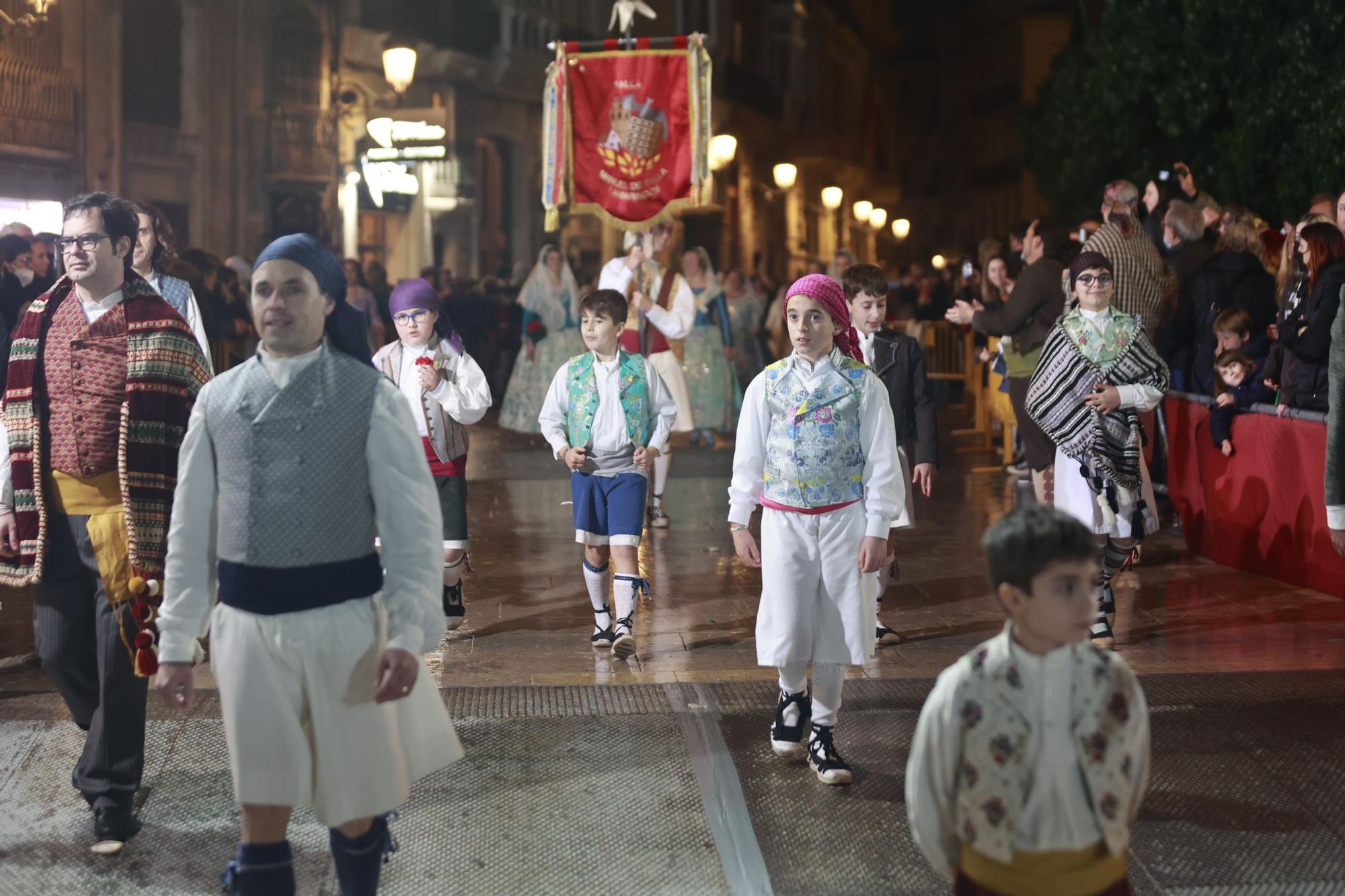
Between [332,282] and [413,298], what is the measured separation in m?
Answer: 3.52

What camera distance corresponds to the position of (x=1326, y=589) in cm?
840

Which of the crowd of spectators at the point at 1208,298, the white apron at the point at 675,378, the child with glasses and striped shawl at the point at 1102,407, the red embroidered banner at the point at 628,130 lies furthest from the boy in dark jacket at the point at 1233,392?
the red embroidered banner at the point at 628,130

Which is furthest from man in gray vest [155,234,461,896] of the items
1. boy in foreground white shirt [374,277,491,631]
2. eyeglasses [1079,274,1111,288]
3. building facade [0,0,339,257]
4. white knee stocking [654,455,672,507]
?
building facade [0,0,339,257]

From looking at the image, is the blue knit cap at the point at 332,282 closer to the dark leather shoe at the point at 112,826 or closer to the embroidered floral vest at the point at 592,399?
the dark leather shoe at the point at 112,826

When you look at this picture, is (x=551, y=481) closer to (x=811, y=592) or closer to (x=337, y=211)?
(x=811, y=592)

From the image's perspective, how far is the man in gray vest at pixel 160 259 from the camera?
6.13m

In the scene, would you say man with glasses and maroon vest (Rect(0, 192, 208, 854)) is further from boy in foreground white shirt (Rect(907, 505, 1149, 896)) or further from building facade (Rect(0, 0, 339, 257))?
building facade (Rect(0, 0, 339, 257))

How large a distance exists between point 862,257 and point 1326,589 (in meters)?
46.5

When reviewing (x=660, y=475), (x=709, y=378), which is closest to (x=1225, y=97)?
(x=709, y=378)

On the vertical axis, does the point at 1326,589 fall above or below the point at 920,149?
below

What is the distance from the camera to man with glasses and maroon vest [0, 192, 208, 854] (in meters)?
4.74

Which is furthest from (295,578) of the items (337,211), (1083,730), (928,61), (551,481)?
(928,61)

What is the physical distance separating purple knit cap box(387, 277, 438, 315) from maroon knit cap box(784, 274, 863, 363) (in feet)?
7.40

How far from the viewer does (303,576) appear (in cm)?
362
